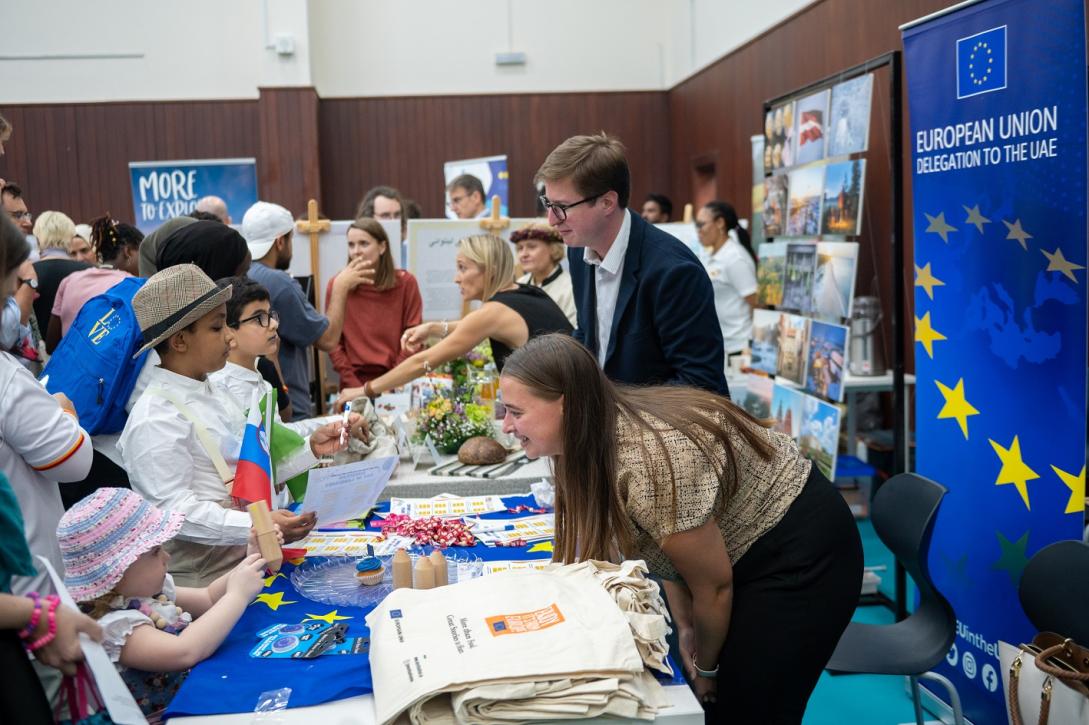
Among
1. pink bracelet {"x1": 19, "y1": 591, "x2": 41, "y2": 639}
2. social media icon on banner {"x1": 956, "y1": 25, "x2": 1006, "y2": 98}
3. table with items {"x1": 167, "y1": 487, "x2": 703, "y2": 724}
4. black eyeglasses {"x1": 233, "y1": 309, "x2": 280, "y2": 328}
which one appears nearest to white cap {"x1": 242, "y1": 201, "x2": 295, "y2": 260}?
black eyeglasses {"x1": 233, "y1": 309, "x2": 280, "y2": 328}

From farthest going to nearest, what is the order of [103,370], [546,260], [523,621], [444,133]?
[444,133] → [546,260] → [103,370] → [523,621]

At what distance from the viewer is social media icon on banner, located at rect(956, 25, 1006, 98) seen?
2541mm

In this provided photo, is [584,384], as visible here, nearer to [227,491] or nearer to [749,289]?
[227,491]

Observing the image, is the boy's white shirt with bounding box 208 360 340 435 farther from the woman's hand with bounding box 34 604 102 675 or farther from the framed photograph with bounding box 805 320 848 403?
the framed photograph with bounding box 805 320 848 403

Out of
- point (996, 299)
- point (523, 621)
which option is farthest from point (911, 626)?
point (523, 621)

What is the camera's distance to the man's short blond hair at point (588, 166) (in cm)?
237

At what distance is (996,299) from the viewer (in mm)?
2623

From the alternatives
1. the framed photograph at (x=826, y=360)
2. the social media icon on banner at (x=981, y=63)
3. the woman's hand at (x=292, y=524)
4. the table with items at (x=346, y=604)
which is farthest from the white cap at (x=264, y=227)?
the social media icon on banner at (x=981, y=63)

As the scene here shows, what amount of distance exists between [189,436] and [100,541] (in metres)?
0.53

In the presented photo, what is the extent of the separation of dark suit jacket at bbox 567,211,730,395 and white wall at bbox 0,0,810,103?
7.27m

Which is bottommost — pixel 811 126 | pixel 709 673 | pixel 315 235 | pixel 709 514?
pixel 709 673

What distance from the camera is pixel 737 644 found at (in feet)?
5.97

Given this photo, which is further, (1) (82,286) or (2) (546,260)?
(2) (546,260)

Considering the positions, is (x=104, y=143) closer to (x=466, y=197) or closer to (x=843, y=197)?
(x=466, y=197)
